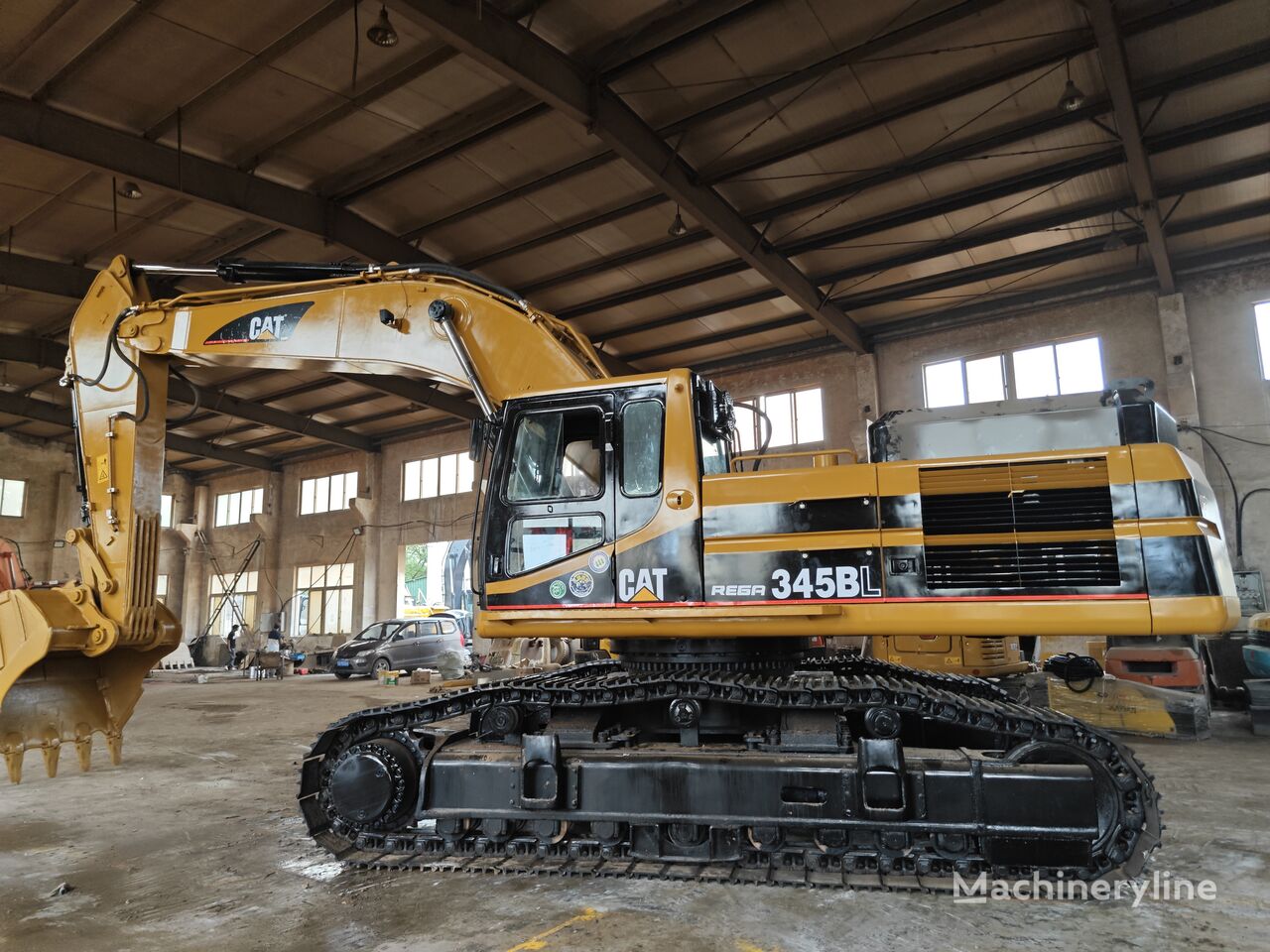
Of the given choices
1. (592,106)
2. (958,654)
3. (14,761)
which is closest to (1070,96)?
(592,106)

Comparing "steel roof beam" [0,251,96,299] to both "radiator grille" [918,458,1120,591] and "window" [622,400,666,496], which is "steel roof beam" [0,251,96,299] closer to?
"window" [622,400,666,496]

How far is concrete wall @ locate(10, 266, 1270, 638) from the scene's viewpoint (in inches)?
558

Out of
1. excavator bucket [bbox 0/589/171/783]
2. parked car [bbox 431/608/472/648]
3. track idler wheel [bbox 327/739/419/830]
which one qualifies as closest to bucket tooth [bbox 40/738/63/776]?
excavator bucket [bbox 0/589/171/783]

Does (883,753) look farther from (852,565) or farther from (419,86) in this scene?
(419,86)

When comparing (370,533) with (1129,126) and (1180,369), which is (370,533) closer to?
(1180,369)

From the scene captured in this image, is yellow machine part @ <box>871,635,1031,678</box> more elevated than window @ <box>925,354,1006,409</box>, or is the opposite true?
window @ <box>925,354,1006,409</box>

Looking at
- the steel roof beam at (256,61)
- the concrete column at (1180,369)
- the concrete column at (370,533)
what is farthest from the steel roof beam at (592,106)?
the concrete column at (370,533)

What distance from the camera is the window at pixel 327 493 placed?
28016 millimetres

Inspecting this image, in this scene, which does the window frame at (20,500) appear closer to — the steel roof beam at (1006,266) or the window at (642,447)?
the steel roof beam at (1006,266)

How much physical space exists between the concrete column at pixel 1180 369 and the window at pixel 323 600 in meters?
Result: 24.2

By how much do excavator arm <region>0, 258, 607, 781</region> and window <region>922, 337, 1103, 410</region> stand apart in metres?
12.7

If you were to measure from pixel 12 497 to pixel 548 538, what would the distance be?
102 ft

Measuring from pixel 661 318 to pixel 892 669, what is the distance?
12888 millimetres

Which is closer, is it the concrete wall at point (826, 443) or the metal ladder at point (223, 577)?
the concrete wall at point (826, 443)
